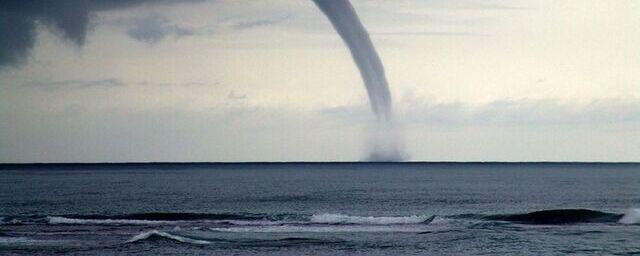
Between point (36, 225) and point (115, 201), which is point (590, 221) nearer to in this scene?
point (36, 225)

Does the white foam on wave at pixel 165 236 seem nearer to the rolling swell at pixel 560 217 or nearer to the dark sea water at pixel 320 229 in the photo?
the dark sea water at pixel 320 229

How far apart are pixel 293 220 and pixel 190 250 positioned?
19.5m

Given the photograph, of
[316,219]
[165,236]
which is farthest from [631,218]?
[165,236]

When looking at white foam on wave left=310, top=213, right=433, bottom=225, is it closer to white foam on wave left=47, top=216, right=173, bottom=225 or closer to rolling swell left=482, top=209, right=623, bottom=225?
rolling swell left=482, top=209, right=623, bottom=225

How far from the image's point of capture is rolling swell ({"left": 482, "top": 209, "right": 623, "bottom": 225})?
Result: 205 ft

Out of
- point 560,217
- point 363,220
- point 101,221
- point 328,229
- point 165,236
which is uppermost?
point 560,217

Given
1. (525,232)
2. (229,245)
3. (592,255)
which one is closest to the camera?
(592,255)

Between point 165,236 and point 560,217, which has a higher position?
point 560,217

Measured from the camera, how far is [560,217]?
2532 inches

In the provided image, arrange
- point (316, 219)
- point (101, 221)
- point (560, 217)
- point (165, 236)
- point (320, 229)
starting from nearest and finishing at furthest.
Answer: point (165, 236) → point (320, 229) → point (101, 221) → point (316, 219) → point (560, 217)

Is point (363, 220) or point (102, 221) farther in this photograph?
point (363, 220)

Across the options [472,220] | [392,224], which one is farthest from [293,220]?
[472,220]

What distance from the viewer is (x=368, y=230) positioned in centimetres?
5569

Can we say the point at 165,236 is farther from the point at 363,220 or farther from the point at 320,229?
the point at 363,220
